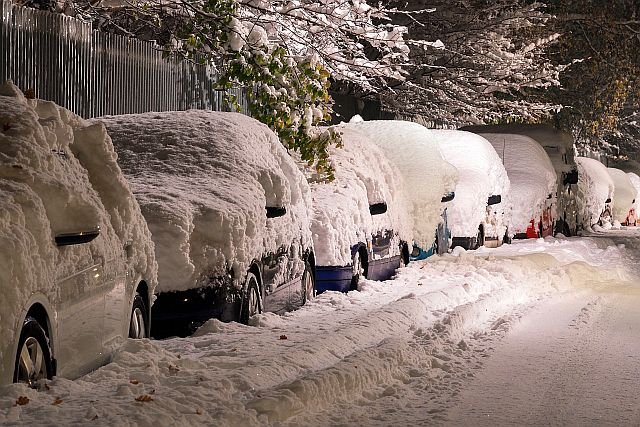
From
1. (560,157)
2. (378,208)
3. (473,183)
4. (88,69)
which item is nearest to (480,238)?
(473,183)

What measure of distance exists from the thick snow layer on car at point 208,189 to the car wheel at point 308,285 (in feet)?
1.25

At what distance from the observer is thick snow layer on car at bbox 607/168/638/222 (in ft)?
127

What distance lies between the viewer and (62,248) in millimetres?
6938

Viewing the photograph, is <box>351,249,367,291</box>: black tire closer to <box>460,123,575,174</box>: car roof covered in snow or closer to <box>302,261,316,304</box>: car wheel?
<box>302,261,316,304</box>: car wheel

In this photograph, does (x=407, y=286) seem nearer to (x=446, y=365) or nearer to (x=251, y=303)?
(x=251, y=303)

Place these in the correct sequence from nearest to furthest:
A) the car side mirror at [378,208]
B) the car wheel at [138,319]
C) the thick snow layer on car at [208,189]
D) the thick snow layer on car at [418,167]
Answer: the car wheel at [138,319], the thick snow layer on car at [208,189], the car side mirror at [378,208], the thick snow layer on car at [418,167]

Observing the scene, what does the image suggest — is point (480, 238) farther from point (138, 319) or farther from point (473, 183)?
point (138, 319)

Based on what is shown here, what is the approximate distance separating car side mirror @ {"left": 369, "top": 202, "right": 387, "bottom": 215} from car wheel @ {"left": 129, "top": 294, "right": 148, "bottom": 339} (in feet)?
20.8

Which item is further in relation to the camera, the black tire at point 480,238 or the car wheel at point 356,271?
the black tire at point 480,238

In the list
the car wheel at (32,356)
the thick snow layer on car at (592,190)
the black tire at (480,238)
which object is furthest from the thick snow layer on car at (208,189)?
the thick snow layer on car at (592,190)

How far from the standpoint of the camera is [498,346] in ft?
34.6

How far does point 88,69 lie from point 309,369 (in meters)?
7.97

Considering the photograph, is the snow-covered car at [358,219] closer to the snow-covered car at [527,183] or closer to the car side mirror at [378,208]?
the car side mirror at [378,208]

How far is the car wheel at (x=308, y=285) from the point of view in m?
12.6
